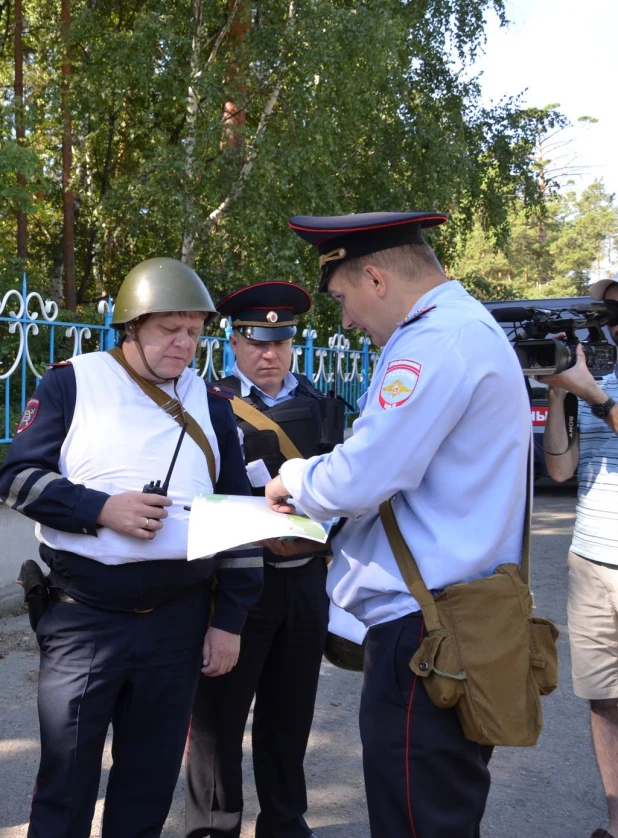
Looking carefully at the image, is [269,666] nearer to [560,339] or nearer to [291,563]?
[291,563]

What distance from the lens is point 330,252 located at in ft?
6.37

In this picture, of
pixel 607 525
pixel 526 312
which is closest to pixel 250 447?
pixel 526 312

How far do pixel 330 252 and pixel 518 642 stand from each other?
0.95m

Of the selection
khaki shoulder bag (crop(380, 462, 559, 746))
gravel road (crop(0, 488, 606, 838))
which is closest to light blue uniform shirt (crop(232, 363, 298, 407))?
khaki shoulder bag (crop(380, 462, 559, 746))

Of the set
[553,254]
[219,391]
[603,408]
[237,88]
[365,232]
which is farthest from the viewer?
[553,254]

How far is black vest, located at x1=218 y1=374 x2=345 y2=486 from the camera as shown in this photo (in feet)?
9.66

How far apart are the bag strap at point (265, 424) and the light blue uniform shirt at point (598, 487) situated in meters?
1.06

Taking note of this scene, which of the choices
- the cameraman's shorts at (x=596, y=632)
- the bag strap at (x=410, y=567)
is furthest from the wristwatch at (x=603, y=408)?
the bag strap at (x=410, y=567)

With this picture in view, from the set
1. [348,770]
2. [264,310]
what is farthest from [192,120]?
[348,770]

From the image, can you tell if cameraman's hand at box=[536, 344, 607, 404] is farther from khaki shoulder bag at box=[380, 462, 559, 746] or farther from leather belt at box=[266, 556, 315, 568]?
khaki shoulder bag at box=[380, 462, 559, 746]

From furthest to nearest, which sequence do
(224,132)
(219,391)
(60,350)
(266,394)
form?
(224,132)
(60,350)
(266,394)
(219,391)

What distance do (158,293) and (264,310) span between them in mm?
918

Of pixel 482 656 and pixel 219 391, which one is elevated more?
pixel 219 391

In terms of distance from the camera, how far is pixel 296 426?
3068mm
